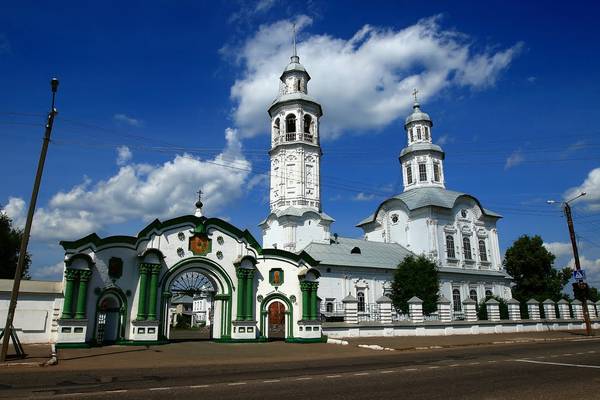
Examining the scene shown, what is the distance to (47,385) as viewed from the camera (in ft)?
31.3

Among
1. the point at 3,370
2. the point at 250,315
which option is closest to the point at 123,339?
the point at 250,315

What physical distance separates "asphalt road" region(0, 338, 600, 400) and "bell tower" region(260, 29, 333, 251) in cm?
2470

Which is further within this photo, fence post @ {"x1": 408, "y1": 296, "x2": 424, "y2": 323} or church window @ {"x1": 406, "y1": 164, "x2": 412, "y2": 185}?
church window @ {"x1": 406, "y1": 164, "x2": 412, "y2": 185}

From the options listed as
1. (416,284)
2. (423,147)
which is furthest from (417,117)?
(416,284)

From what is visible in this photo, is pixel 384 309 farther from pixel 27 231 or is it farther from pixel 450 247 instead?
pixel 450 247

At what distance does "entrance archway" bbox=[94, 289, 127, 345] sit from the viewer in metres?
20.7

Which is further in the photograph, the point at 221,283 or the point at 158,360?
the point at 221,283

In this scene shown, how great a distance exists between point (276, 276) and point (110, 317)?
8.37m


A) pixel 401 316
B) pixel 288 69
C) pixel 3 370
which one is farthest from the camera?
pixel 288 69

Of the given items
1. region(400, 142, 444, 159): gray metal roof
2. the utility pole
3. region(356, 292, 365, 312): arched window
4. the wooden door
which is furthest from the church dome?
the utility pole

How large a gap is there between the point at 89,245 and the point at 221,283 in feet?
21.7

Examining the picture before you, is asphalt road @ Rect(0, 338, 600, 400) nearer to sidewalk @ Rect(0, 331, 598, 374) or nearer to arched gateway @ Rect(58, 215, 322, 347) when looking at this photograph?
sidewalk @ Rect(0, 331, 598, 374)

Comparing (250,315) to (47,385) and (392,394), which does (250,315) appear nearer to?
(47,385)

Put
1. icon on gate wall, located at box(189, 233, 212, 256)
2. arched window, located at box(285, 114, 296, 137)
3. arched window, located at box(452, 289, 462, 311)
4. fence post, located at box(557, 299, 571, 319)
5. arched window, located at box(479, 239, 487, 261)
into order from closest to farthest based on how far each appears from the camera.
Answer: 1. icon on gate wall, located at box(189, 233, 212, 256)
2. fence post, located at box(557, 299, 571, 319)
3. arched window, located at box(285, 114, 296, 137)
4. arched window, located at box(452, 289, 462, 311)
5. arched window, located at box(479, 239, 487, 261)
